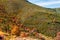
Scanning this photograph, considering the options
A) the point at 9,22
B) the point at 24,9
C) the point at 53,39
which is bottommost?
the point at 53,39

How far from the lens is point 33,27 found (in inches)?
122

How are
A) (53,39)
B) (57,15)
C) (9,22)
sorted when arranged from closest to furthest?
(53,39) → (9,22) → (57,15)

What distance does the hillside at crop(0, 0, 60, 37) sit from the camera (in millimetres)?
3086

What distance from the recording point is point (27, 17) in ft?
10.6

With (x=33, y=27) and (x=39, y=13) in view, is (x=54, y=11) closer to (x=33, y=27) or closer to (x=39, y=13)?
(x=39, y=13)

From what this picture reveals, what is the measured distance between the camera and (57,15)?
132 inches

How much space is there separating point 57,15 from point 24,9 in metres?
0.61

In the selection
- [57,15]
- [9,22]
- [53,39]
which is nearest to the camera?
[53,39]

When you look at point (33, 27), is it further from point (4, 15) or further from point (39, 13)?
point (4, 15)

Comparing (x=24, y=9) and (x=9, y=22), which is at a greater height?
(x=24, y=9)

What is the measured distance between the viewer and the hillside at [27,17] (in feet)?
10.1

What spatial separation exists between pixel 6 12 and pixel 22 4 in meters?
0.33

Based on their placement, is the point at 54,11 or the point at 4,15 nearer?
the point at 4,15

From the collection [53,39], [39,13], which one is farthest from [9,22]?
[53,39]
